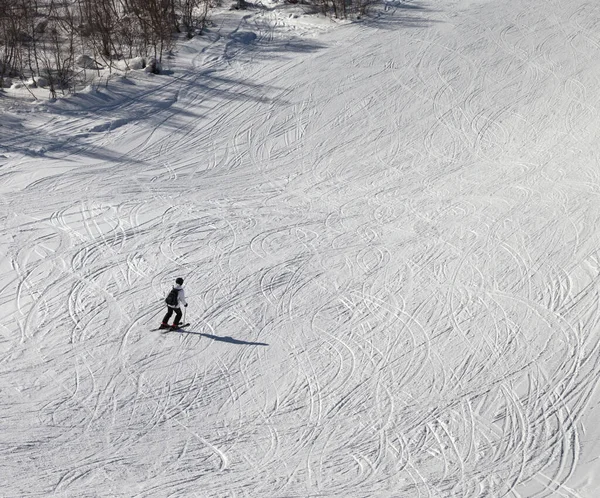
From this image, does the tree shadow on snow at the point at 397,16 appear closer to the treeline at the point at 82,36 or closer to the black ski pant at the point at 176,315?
the treeline at the point at 82,36

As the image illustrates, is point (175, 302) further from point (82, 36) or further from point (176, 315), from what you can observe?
point (82, 36)

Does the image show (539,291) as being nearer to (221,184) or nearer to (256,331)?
(256,331)

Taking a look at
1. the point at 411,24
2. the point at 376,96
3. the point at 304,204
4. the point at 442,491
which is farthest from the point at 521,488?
the point at 411,24

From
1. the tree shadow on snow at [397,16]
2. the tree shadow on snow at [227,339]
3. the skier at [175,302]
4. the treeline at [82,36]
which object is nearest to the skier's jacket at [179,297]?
the skier at [175,302]

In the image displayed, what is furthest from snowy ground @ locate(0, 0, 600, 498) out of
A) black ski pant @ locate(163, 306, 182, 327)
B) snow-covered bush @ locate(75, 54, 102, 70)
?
snow-covered bush @ locate(75, 54, 102, 70)

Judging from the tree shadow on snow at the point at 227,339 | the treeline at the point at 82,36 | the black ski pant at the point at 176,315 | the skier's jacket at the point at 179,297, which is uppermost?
the treeline at the point at 82,36

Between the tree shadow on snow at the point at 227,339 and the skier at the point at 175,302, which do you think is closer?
the skier at the point at 175,302
